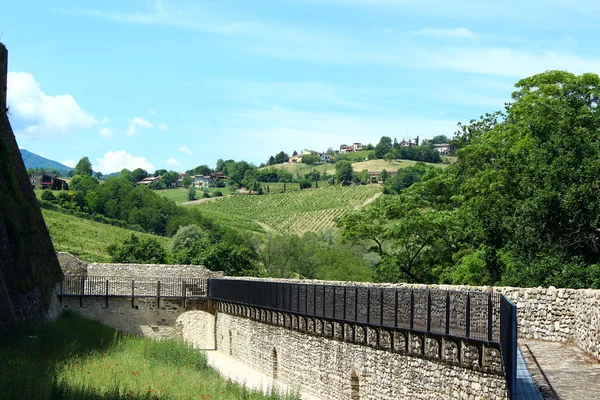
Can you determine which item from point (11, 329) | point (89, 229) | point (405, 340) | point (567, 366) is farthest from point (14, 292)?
point (89, 229)

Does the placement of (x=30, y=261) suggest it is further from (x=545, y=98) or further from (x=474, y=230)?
(x=545, y=98)

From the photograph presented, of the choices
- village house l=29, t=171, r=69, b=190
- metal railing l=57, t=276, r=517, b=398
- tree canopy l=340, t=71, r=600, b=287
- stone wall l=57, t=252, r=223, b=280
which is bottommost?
stone wall l=57, t=252, r=223, b=280

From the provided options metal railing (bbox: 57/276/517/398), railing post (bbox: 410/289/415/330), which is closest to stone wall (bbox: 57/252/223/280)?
metal railing (bbox: 57/276/517/398)

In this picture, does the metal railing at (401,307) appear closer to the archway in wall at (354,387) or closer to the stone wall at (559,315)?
the stone wall at (559,315)

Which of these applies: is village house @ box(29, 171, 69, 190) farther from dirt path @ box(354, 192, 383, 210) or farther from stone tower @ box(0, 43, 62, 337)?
stone tower @ box(0, 43, 62, 337)

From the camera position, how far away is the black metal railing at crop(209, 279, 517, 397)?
16.7 m

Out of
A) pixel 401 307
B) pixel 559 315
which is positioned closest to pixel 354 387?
pixel 401 307

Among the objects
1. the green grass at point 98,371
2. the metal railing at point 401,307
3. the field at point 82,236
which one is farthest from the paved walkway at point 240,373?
the field at point 82,236

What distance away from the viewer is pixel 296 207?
14575 centimetres

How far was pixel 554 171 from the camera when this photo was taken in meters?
33.7

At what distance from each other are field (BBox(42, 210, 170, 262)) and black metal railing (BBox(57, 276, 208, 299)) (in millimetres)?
23442

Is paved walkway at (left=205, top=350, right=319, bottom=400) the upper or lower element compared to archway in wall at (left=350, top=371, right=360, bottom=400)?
lower

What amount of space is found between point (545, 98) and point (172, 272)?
2160 cm

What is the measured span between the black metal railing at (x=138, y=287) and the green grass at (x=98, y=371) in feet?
39.0
